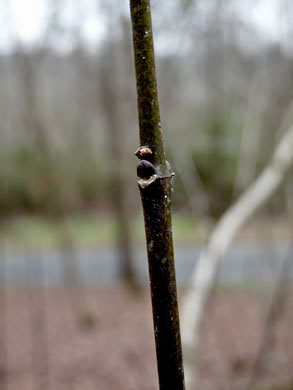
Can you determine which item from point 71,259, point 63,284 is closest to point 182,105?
point 71,259

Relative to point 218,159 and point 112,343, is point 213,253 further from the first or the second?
point 218,159

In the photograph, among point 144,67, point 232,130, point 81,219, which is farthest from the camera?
point 81,219

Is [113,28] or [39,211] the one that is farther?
[39,211]

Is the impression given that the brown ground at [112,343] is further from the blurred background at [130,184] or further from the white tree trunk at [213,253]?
the white tree trunk at [213,253]

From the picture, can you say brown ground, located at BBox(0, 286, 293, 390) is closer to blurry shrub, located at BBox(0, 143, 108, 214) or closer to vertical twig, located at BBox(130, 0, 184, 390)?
blurry shrub, located at BBox(0, 143, 108, 214)

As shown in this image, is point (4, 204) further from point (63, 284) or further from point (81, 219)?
point (81, 219)

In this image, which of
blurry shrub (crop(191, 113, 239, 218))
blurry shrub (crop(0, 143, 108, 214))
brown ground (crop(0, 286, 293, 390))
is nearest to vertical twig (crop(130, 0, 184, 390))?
brown ground (crop(0, 286, 293, 390))

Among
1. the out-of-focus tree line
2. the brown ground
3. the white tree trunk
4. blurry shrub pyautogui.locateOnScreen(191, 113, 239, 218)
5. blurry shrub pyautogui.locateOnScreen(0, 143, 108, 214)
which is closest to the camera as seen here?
the white tree trunk
